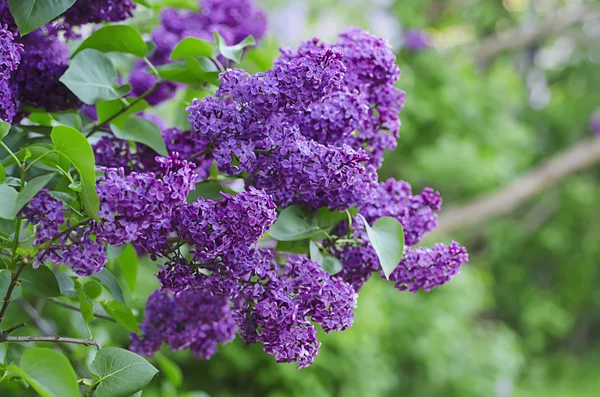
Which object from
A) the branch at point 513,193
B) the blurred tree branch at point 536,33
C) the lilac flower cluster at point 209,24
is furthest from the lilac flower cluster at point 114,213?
the blurred tree branch at point 536,33

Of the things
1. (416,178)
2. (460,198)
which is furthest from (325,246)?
(460,198)

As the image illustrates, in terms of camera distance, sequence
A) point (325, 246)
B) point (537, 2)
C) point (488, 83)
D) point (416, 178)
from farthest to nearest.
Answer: point (537, 2)
point (488, 83)
point (416, 178)
point (325, 246)

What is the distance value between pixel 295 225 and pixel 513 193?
2.69 metres

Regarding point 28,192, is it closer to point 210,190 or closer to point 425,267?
point 210,190

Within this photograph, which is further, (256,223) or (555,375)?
(555,375)

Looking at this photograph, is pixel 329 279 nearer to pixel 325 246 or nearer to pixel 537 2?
pixel 325 246

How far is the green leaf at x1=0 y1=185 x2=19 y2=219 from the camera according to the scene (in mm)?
404

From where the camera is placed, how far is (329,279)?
517 mm

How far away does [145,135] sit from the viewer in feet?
1.89

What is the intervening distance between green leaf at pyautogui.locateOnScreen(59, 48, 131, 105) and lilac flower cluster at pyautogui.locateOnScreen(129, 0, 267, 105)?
270mm

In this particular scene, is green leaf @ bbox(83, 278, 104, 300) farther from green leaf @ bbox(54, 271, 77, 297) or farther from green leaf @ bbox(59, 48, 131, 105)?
green leaf @ bbox(59, 48, 131, 105)

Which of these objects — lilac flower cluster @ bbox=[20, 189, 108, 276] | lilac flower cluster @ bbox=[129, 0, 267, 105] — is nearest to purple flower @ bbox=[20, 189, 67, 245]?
lilac flower cluster @ bbox=[20, 189, 108, 276]

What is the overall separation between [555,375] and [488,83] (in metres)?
2.84

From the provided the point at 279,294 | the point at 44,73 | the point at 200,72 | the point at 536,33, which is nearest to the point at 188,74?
the point at 200,72
